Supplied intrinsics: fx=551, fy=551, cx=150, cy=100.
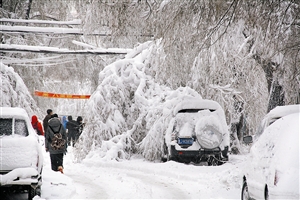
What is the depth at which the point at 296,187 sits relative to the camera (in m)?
6.87

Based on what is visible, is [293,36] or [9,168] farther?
[293,36]

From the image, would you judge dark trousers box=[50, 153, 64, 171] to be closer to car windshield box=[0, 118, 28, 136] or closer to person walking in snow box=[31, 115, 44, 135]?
car windshield box=[0, 118, 28, 136]

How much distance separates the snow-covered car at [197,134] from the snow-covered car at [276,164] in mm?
7571

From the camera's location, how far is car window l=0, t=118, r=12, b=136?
35.9 feet

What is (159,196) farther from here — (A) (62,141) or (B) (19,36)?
(B) (19,36)

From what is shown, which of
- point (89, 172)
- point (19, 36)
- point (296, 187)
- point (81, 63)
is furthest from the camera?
point (81, 63)

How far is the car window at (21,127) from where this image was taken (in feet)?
36.0

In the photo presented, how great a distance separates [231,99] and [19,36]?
9.06m

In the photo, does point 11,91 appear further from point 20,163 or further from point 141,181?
point 20,163

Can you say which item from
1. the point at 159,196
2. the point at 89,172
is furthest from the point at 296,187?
the point at 89,172

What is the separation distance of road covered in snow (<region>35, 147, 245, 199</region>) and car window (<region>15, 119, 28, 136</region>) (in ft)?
4.43

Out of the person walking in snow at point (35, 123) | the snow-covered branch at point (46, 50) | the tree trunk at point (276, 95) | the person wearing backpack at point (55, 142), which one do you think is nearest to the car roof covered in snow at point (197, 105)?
the snow-covered branch at point (46, 50)

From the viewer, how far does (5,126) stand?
11.0m

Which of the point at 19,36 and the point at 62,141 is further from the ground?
the point at 19,36
